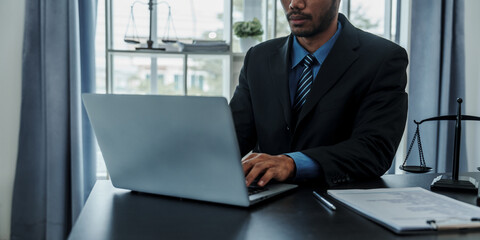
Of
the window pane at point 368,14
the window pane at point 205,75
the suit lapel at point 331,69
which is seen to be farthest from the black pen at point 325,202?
the window pane at point 368,14

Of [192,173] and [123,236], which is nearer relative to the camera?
[123,236]

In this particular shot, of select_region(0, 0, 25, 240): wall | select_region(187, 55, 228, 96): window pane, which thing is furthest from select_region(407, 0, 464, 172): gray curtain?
select_region(0, 0, 25, 240): wall

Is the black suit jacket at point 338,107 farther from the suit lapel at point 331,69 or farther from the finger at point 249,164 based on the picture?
the finger at point 249,164

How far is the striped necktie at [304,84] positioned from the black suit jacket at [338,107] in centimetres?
5

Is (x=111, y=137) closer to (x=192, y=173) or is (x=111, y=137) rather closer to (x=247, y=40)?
(x=192, y=173)

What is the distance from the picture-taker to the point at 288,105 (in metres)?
1.46

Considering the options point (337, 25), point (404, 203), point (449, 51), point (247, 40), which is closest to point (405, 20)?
point (449, 51)

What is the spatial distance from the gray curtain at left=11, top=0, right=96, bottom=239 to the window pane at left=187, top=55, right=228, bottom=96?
69cm

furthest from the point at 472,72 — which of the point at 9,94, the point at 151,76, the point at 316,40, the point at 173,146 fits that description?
the point at 9,94

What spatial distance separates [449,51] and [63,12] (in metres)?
2.44

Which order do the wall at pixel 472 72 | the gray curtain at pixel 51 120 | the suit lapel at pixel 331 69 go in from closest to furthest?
the suit lapel at pixel 331 69
the gray curtain at pixel 51 120
the wall at pixel 472 72

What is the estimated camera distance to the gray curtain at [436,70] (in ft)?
9.61

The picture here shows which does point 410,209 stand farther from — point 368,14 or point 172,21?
point 368,14

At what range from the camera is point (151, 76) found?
2.92 m
